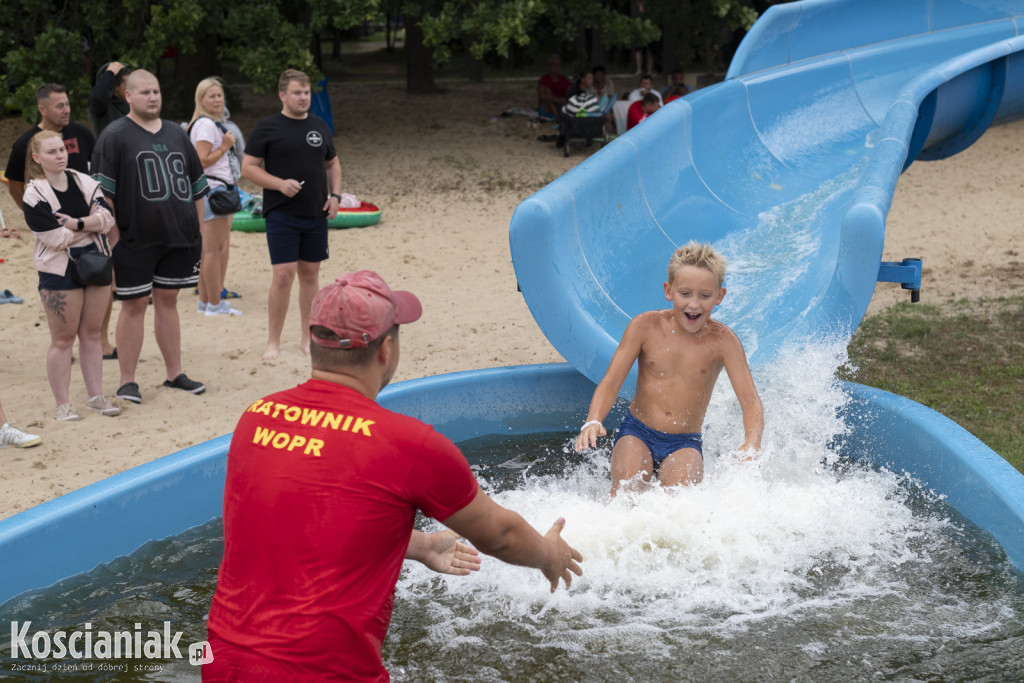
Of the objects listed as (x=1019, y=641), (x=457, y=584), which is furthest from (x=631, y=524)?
(x=1019, y=641)

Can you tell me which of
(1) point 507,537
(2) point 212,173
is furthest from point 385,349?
(2) point 212,173

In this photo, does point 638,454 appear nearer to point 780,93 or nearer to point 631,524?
point 631,524

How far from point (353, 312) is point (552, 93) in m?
14.6

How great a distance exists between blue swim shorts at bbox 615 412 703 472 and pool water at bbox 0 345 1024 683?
165 millimetres

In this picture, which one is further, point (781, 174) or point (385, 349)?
point (781, 174)

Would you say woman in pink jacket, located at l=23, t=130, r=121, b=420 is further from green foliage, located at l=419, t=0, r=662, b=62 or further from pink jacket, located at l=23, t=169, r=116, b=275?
green foliage, located at l=419, t=0, r=662, b=62

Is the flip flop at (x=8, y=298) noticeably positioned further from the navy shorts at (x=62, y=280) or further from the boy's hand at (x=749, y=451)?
the boy's hand at (x=749, y=451)

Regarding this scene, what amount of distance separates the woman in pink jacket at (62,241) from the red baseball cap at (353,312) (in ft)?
11.4

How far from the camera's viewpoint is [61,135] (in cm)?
576

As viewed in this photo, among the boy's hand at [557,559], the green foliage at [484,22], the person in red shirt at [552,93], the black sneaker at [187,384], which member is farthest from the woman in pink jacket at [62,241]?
the person in red shirt at [552,93]

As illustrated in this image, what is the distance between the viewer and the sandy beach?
5230mm

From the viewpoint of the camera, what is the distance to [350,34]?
129 feet

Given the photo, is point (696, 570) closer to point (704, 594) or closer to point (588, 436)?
point (704, 594)

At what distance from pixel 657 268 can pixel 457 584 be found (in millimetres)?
2958
